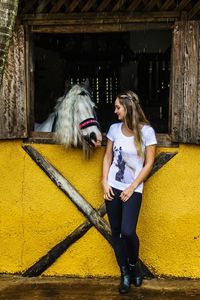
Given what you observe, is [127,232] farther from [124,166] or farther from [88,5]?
[88,5]

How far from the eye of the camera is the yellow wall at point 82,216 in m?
5.33

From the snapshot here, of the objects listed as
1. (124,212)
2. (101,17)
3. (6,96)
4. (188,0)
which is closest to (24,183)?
(6,96)

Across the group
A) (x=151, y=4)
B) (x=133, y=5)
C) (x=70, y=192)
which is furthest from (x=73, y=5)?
(x=70, y=192)

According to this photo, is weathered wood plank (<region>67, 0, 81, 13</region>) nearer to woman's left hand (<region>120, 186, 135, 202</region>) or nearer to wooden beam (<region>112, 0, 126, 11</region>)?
wooden beam (<region>112, 0, 126, 11</region>)

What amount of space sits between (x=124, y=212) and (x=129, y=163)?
1.42 ft

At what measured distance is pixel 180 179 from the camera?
5.32 m

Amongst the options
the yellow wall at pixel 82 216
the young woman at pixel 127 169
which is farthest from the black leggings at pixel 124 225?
the yellow wall at pixel 82 216

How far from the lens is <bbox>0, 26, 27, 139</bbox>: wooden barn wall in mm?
5320

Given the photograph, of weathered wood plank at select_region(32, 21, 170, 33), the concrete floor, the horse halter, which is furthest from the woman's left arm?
weathered wood plank at select_region(32, 21, 170, 33)

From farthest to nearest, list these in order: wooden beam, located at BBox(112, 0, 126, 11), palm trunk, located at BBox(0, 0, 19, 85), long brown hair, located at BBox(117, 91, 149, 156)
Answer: wooden beam, located at BBox(112, 0, 126, 11) < long brown hair, located at BBox(117, 91, 149, 156) < palm trunk, located at BBox(0, 0, 19, 85)

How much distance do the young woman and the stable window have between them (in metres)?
1.28

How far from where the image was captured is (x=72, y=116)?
532 centimetres

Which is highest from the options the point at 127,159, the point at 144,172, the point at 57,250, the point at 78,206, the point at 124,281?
the point at 127,159

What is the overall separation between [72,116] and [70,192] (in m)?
0.77
